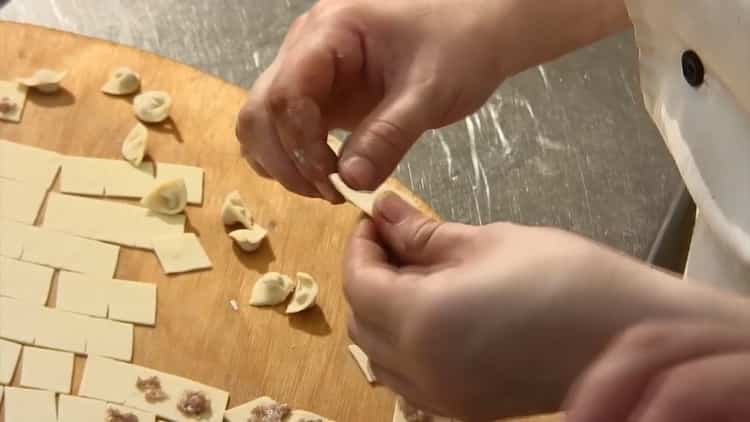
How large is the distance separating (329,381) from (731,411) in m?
0.39

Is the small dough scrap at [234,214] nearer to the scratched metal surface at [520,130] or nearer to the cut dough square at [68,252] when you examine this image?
the cut dough square at [68,252]

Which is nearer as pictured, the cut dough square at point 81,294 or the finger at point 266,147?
the finger at point 266,147

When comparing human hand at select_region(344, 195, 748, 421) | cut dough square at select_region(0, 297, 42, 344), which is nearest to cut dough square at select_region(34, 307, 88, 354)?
cut dough square at select_region(0, 297, 42, 344)

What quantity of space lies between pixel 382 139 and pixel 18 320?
1.08ft

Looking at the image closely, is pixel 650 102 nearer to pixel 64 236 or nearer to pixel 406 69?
pixel 406 69

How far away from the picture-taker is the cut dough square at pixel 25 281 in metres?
0.68

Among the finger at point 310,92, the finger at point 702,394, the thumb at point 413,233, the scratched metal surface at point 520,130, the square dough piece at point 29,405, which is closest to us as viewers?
the finger at point 702,394

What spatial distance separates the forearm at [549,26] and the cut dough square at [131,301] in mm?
313

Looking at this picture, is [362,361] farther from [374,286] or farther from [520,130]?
[520,130]

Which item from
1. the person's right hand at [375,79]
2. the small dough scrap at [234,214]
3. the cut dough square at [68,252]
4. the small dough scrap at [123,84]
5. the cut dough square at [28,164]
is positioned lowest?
the cut dough square at [68,252]

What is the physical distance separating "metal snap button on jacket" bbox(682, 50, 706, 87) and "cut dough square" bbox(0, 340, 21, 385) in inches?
18.7

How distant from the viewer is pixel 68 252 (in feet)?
2.31

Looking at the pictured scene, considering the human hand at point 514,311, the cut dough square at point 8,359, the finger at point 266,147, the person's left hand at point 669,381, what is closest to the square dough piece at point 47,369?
the cut dough square at point 8,359

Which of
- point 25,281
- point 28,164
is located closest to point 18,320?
point 25,281
